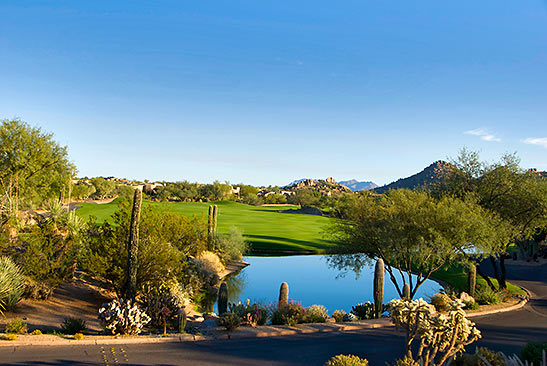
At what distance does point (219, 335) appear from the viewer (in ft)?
44.4

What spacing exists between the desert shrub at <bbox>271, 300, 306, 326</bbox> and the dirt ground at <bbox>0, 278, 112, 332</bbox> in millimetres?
6994

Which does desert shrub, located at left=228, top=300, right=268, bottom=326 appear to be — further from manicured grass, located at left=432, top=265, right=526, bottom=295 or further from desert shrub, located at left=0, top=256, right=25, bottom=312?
manicured grass, located at left=432, top=265, right=526, bottom=295

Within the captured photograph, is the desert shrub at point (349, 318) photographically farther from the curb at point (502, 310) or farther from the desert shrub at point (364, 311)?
the curb at point (502, 310)

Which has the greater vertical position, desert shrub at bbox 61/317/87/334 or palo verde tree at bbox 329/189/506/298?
palo verde tree at bbox 329/189/506/298

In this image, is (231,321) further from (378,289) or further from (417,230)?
(417,230)

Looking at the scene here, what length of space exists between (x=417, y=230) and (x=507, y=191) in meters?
7.82

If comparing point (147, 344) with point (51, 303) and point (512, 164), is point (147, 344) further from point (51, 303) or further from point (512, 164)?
point (512, 164)

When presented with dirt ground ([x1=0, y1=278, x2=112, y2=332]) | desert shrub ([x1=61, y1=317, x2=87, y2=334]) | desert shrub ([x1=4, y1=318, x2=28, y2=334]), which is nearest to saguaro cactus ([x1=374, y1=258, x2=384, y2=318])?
dirt ground ([x1=0, y1=278, x2=112, y2=332])

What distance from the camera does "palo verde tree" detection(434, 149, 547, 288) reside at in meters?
20.4

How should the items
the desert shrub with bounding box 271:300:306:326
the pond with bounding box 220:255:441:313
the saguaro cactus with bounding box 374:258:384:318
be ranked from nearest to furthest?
the desert shrub with bounding box 271:300:306:326 < the saguaro cactus with bounding box 374:258:384:318 < the pond with bounding box 220:255:441:313

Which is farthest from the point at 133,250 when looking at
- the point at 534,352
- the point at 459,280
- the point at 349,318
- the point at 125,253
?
the point at 459,280

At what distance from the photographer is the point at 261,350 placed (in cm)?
1221

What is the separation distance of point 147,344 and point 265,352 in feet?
13.1

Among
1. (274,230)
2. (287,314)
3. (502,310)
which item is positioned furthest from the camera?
(274,230)
